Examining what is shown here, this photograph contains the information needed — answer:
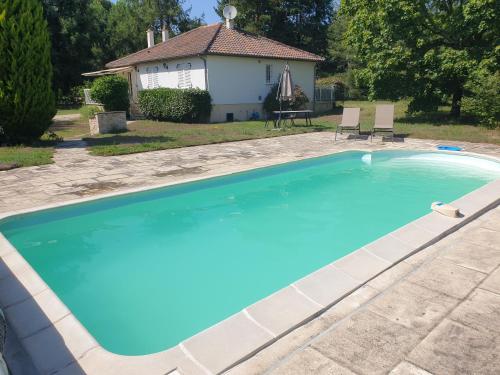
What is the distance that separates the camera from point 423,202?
7707mm

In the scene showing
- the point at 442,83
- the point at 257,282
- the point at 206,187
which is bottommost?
the point at 257,282

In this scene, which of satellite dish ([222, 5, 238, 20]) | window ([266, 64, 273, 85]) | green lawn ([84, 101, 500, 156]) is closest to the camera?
green lawn ([84, 101, 500, 156])

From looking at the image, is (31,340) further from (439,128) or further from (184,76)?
(184,76)

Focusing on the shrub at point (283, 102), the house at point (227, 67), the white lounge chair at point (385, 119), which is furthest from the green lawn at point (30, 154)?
the shrub at point (283, 102)

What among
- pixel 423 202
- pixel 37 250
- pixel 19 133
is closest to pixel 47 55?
pixel 19 133

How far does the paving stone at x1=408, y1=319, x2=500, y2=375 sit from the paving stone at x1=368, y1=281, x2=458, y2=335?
12cm

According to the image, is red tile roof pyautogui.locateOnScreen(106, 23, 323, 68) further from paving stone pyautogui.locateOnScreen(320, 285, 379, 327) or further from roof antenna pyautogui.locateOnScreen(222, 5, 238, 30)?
paving stone pyautogui.locateOnScreen(320, 285, 379, 327)

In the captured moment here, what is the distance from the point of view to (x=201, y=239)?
20.4 feet

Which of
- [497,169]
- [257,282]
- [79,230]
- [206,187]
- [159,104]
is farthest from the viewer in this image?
[159,104]

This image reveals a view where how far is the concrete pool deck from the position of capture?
9.54ft

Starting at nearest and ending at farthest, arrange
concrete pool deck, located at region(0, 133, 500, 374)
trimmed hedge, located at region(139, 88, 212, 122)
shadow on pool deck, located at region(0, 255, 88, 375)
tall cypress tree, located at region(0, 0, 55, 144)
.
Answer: shadow on pool deck, located at region(0, 255, 88, 375) < concrete pool deck, located at region(0, 133, 500, 374) < tall cypress tree, located at region(0, 0, 55, 144) < trimmed hedge, located at region(139, 88, 212, 122)

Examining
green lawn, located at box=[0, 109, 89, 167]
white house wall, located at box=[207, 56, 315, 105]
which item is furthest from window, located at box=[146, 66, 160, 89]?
green lawn, located at box=[0, 109, 89, 167]

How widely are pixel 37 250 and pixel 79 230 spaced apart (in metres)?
0.80

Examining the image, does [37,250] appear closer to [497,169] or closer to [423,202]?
[423,202]
